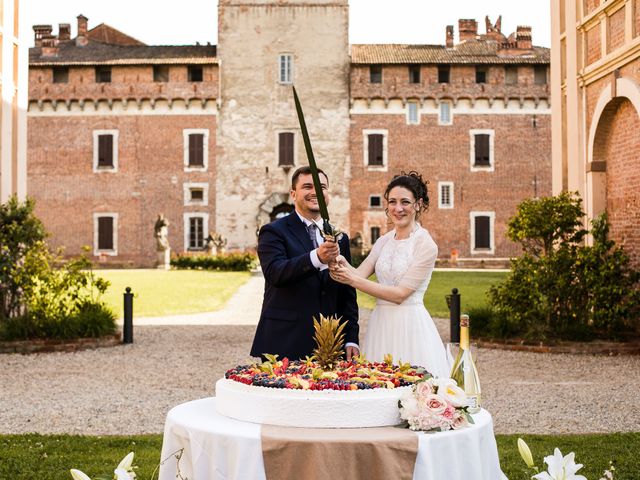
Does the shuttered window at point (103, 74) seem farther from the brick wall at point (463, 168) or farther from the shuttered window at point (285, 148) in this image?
the brick wall at point (463, 168)

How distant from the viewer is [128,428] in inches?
256

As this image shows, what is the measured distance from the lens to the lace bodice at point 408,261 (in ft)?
13.5

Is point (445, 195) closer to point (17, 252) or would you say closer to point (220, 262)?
point (220, 262)

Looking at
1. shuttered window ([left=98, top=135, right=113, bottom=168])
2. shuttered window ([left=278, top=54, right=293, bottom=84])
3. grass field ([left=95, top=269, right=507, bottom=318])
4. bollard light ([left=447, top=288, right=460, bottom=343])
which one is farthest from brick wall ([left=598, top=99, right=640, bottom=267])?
shuttered window ([left=98, top=135, right=113, bottom=168])

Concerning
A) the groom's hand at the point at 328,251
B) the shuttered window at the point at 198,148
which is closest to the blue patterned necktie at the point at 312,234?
the groom's hand at the point at 328,251

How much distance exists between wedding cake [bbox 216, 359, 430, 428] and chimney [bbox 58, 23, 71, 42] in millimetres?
39490

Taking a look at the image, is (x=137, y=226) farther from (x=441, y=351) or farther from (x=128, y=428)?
(x=441, y=351)

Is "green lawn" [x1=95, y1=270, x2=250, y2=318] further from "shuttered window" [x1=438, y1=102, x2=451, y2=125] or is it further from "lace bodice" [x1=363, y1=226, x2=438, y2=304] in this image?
"shuttered window" [x1=438, y1=102, x2=451, y2=125]

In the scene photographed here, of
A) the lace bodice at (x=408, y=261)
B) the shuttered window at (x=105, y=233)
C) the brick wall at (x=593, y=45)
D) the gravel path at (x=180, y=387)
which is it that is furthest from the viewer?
the shuttered window at (x=105, y=233)

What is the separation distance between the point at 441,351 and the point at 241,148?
32206 millimetres

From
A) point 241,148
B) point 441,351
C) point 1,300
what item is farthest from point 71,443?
point 241,148

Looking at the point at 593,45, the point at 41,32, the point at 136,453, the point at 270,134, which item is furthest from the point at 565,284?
the point at 41,32

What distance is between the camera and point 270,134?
35.9 meters

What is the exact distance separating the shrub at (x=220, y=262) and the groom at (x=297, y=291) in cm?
2884
